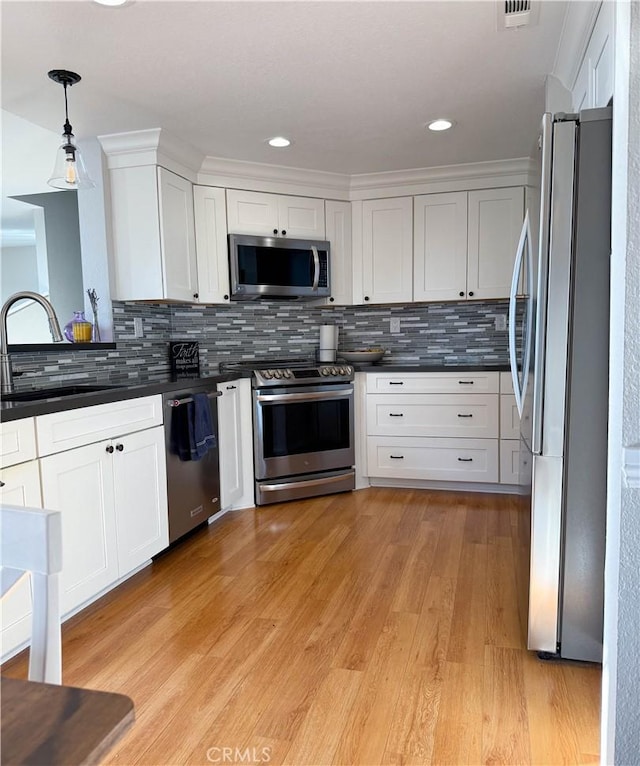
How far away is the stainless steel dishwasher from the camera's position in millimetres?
2701

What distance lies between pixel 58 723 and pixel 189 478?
2394 millimetres

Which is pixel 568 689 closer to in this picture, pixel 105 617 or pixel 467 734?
pixel 467 734

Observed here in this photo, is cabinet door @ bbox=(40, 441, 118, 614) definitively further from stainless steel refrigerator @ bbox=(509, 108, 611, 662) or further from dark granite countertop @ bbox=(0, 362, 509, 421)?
stainless steel refrigerator @ bbox=(509, 108, 611, 662)

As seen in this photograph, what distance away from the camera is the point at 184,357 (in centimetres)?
374

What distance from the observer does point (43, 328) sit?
7.44 m

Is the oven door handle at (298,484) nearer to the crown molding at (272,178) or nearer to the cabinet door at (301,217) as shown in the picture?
the cabinet door at (301,217)

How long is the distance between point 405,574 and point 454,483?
1.44 metres

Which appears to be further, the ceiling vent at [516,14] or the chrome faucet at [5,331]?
the chrome faucet at [5,331]

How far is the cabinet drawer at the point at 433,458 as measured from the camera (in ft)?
12.0

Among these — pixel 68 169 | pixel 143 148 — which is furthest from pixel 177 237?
pixel 68 169

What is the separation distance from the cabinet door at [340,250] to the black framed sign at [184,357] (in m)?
1.07

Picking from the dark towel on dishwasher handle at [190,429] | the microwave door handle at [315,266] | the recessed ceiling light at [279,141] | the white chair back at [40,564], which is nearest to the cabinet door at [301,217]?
the microwave door handle at [315,266]

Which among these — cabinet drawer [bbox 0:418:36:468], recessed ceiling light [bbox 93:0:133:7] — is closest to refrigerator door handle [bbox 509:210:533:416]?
recessed ceiling light [bbox 93:0:133:7]

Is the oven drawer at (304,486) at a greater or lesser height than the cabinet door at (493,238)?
lesser
